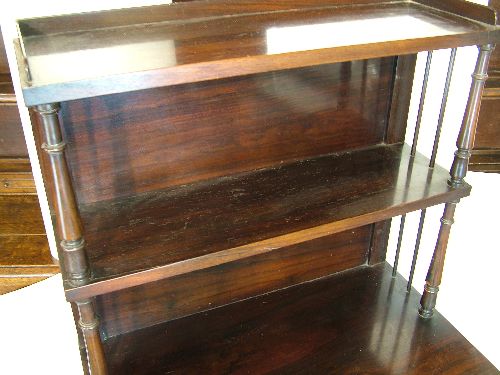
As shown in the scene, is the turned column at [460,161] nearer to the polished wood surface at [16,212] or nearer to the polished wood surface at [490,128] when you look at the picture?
the polished wood surface at [490,128]

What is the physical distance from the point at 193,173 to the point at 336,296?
0.62 m

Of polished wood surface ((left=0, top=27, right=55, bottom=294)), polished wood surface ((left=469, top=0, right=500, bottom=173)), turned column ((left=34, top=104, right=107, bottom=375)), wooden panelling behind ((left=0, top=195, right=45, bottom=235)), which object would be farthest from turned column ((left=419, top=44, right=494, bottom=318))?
wooden panelling behind ((left=0, top=195, right=45, bottom=235))

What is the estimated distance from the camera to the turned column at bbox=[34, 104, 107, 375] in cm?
86

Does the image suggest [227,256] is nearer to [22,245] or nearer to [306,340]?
[306,340]

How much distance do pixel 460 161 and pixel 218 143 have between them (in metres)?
0.58

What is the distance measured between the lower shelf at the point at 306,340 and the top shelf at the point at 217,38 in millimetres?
798

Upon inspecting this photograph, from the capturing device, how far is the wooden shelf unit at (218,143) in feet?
3.11

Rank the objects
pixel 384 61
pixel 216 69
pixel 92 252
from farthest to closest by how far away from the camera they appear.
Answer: pixel 384 61
pixel 92 252
pixel 216 69

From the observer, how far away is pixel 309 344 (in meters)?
1.48

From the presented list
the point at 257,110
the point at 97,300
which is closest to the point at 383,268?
the point at 257,110

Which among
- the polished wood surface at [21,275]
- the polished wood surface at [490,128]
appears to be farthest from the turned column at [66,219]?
the polished wood surface at [490,128]

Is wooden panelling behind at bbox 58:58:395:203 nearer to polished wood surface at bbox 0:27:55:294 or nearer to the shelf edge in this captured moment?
the shelf edge

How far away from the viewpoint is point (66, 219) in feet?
3.13

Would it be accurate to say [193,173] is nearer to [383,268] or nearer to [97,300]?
[97,300]
